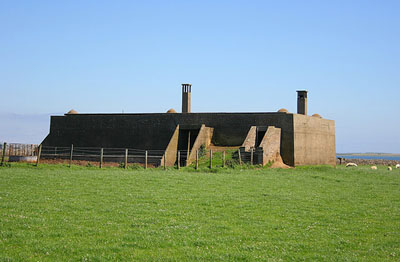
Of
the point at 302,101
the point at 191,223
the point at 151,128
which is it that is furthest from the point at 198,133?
the point at 191,223

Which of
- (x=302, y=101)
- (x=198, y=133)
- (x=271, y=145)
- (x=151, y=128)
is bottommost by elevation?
(x=271, y=145)

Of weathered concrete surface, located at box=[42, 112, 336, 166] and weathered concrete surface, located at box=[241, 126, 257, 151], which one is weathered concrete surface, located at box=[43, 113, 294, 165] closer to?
weathered concrete surface, located at box=[42, 112, 336, 166]

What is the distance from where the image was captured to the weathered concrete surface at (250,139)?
3311 cm

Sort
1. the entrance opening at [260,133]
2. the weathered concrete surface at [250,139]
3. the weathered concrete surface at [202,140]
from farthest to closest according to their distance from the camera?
the entrance opening at [260,133], the weathered concrete surface at [202,140], the weathered concrete surface at [250,139]

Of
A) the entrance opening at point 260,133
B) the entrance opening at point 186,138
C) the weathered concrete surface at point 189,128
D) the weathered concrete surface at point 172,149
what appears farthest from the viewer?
the entrance opening at point 186,138

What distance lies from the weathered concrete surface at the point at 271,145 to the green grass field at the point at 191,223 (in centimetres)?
1432

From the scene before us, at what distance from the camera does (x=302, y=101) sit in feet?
139

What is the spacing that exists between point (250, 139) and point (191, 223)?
23.6 m

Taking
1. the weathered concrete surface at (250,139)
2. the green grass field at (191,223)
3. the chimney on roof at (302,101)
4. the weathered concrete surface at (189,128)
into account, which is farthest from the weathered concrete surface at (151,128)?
the green grass field at (191,223)

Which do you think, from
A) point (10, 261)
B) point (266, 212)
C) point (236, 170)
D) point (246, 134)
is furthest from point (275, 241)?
point (246, 134)

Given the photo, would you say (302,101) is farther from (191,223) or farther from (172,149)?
(191,223)

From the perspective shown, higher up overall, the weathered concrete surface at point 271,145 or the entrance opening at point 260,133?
the entrance opening at point 260,133

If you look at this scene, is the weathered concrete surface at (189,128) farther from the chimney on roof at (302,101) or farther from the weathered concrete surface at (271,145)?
the chimney on roof at (302,101)

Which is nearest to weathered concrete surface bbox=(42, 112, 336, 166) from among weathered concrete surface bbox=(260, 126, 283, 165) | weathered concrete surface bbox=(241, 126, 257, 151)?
weathered concrete surface bbox=(260, 126, 283, 165)
